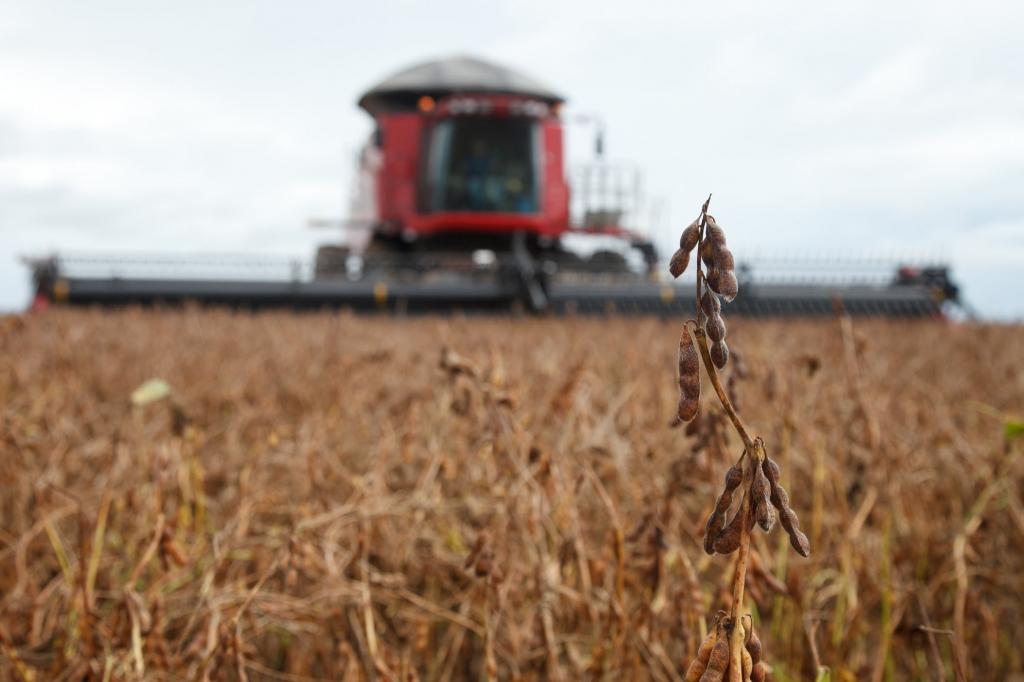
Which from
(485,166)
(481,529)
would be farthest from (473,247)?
(481,529)

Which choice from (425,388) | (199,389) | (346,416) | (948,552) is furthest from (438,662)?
(199,389)

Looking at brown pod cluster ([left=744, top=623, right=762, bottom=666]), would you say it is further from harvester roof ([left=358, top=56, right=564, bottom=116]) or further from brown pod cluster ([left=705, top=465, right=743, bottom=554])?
harvester roof ([left=358, top=56, right=564, bottom=116])

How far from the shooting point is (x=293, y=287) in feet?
33.6

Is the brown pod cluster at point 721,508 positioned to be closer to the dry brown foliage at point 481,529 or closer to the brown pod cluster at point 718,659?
the brown pod cluster at point 718,659

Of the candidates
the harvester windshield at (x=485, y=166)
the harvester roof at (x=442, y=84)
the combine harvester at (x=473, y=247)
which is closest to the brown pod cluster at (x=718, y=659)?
the combine harvester at (x=473, y=247)

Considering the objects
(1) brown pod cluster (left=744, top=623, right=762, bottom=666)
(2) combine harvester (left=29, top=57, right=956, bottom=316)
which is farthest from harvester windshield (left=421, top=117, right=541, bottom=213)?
(1) brown pod cluster (left=744, top=623, right=762, bottom=666)

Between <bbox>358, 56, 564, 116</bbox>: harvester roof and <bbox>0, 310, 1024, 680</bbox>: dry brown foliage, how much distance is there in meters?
11.1

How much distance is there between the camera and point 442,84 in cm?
1439

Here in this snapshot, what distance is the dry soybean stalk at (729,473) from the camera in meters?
0.55

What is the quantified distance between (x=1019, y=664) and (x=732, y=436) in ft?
2.47

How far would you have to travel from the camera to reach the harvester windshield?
1260cm

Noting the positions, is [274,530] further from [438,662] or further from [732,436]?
[732,436]

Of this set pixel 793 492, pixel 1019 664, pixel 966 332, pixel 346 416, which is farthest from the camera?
pixel 966 332

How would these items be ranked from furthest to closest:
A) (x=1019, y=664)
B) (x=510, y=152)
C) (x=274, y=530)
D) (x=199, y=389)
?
(x=510, y=152) < (x=199, y=389) < (x=1019, y=664) < (x=274, y=530)
